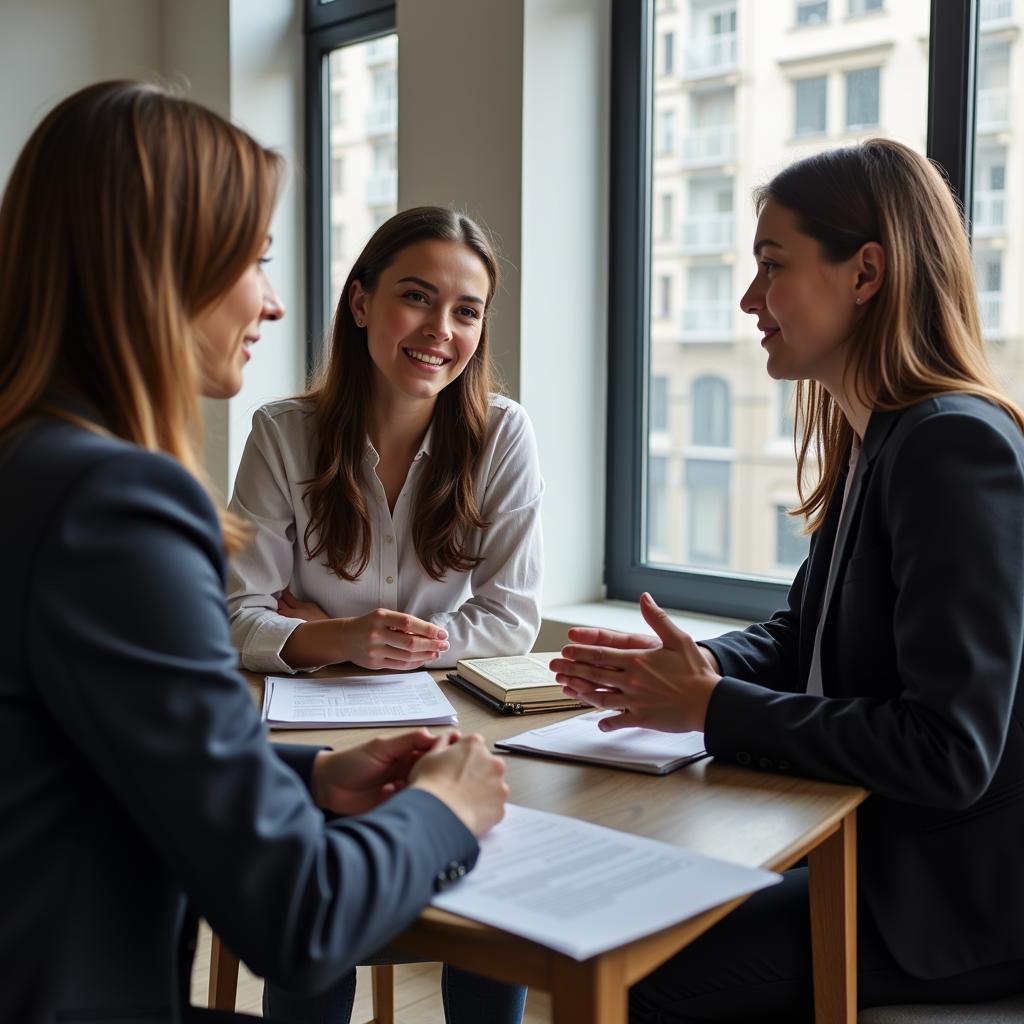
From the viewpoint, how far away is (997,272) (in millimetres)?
2447

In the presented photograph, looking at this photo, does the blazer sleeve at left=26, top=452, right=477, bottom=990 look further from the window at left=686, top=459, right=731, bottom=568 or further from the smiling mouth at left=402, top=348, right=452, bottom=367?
the window at left=686, top=459, right=731, bottom=568

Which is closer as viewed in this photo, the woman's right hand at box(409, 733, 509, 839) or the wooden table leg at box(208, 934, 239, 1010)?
the woman's right hand at box(409, 733, 509, 839)

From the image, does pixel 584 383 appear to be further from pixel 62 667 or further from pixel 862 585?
pixel 62 667

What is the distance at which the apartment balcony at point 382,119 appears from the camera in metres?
3.78

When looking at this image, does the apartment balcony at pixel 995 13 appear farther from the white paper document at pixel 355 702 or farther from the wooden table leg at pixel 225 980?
the wooden table leg at pixel 225 980

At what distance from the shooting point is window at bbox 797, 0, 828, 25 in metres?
2.70

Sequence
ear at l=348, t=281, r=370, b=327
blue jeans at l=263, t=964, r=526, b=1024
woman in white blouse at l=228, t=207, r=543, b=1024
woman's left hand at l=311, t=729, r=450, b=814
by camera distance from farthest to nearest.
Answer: ear at l=348, t=281, r=370, b=327 < woman in white blouse at l=228, t=207, r=543, b=1024 < blue jeans at l=263, t=964, r=526, b=1024 < woman's left hand at l=311, t=729, r=450, b=814

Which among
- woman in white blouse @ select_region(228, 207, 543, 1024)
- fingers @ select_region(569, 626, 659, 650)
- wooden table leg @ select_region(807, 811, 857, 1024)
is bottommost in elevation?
wooden table leg @ select_region(807, 811, 857, 1024)

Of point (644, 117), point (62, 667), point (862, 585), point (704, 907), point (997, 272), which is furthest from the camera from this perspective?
point (644, 117)

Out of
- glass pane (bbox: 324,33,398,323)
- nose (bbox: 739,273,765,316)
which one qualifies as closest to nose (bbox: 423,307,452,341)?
nose (bbox: 739,273,765,316)

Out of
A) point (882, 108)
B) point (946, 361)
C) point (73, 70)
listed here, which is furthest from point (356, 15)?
point (946, 361)

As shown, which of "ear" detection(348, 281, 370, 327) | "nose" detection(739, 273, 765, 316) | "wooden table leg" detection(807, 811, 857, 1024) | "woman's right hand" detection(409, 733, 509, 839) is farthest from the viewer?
"ear" detection(348, 281, 370, 327)

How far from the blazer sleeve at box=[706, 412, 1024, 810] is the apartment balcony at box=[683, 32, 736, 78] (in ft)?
6.03

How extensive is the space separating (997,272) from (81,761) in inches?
84.9
